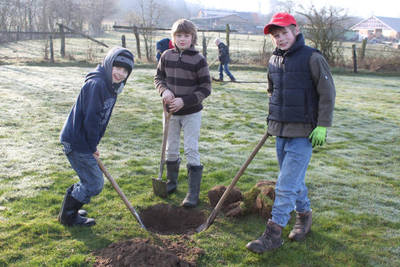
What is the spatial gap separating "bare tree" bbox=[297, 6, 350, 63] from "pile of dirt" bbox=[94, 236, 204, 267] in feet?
61.5

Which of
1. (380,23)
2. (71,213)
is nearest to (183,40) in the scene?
(71,213)

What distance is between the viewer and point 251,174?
5.34 meters

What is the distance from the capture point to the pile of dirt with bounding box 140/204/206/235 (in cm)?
388

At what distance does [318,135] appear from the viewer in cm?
303

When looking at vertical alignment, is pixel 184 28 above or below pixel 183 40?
above

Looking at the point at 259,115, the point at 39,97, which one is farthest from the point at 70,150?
the point at 39,97

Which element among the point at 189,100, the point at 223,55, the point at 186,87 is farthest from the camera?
the point at 223,55

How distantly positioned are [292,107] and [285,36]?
0.60 metres

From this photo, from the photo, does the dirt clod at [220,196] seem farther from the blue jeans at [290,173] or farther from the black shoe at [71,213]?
the black shoe at [71,213]

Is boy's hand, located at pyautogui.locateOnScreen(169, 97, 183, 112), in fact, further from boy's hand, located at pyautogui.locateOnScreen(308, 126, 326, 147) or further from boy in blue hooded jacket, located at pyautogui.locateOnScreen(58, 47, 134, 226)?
boy's hand, located at pyautogui.locateOnScreen(308, 126, 326, 147)

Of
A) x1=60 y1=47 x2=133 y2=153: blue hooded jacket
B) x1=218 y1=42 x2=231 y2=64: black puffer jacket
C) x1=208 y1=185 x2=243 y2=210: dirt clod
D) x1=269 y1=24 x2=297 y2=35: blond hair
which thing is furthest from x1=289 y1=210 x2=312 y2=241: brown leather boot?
x1=218 y1=42 x2=231 y2=64: black puffer jacket

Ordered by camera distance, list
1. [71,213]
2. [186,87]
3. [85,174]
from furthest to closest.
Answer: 1. [186,87]
2. [71,213]
3. [85,174]

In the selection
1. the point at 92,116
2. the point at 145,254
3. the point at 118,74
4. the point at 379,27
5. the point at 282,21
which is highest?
the point at 379,27

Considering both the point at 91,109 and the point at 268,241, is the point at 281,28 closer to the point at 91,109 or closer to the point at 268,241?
the point at 91,109
